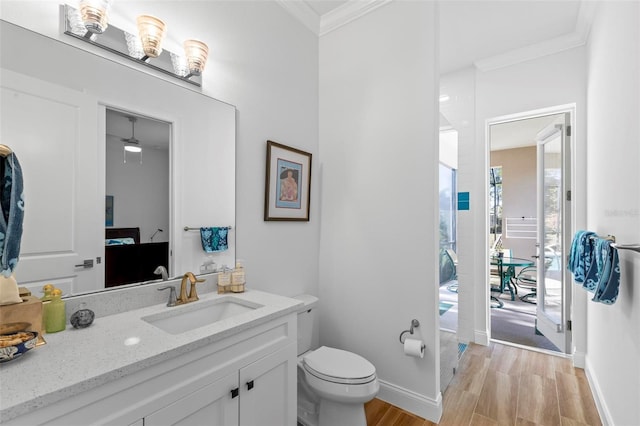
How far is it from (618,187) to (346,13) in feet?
6.97

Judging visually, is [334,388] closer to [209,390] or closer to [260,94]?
[209,390]

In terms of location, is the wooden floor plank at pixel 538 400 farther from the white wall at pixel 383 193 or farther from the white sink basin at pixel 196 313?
the white sink basin at pixel 196 313

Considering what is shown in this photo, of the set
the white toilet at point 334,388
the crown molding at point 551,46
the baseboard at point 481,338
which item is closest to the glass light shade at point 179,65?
the white toilet at point 334,388

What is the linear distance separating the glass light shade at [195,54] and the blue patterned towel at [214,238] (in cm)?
85

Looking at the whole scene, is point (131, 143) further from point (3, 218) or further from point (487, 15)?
point (487, 15)

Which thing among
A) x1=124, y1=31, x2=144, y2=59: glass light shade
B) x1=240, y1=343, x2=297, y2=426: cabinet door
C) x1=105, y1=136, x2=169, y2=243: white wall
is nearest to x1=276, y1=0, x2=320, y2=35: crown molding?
x1=124, y1=31, x2=144, y2=59: glass light shade

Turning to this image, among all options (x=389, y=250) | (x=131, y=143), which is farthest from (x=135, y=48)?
(x=389, y=250)

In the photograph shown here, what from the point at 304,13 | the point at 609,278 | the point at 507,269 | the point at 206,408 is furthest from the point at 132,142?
the point at 507,269

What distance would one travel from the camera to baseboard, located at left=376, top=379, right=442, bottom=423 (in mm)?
1976

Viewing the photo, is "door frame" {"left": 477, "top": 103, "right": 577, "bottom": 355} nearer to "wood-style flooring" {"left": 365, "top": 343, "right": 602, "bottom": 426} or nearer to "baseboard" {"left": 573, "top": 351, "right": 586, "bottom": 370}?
"baseboard" {"left": 573, "top": 351, "right": 586, "bottom": 370}

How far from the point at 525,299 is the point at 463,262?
2358 mm

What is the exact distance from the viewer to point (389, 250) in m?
2.19

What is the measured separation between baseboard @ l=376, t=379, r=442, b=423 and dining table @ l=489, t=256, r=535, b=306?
10.2 ft

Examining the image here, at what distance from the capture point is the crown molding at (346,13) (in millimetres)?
2269
